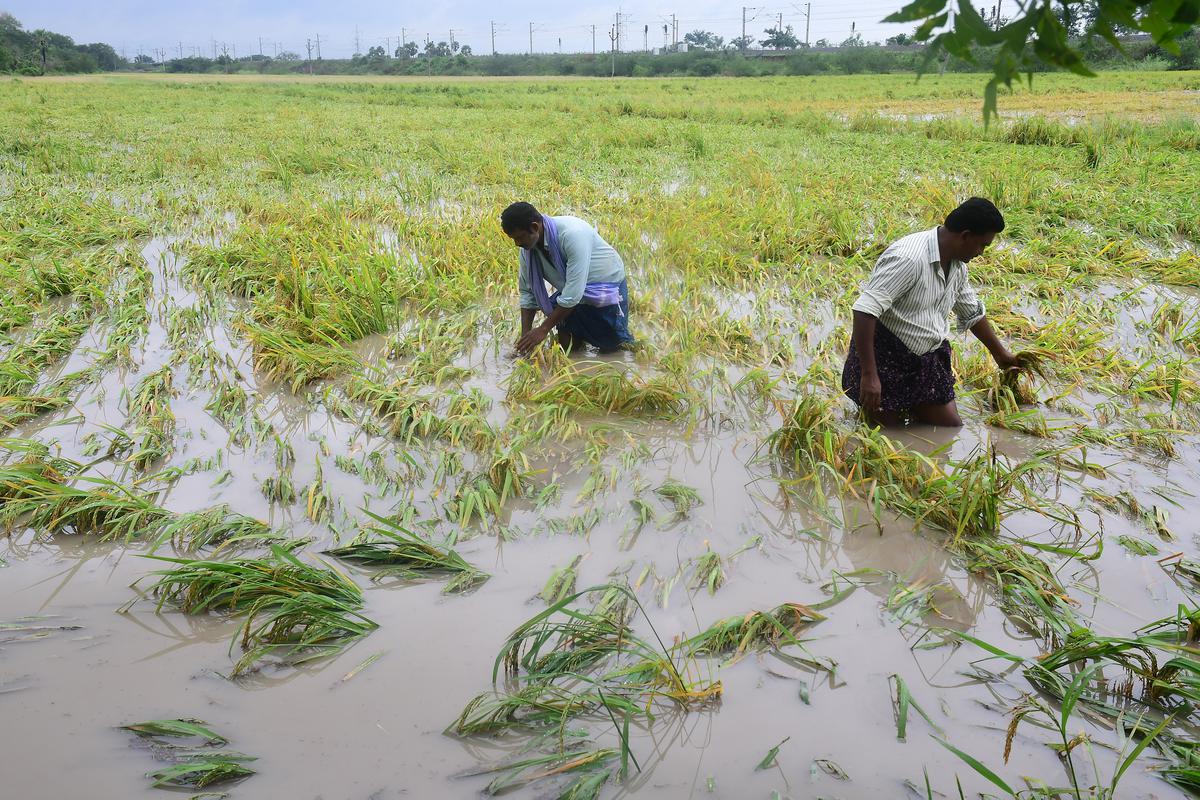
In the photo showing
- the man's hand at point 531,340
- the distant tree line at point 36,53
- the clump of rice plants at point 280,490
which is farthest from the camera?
the distant tree line at point 36,53

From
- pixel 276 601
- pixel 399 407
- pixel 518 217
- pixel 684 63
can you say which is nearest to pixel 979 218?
pixel 518 217

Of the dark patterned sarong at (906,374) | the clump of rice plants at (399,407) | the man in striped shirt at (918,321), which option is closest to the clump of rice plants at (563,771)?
the clump of rice plants at (399,407)

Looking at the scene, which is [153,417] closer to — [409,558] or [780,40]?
[409,558]

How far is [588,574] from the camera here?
2.52 meters

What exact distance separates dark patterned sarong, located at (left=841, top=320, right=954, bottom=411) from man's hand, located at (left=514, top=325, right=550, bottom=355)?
1.56 meters

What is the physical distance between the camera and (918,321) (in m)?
3.23

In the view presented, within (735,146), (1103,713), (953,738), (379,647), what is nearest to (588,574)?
(379,647)

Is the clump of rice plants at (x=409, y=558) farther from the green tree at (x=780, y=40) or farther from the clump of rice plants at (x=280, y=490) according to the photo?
the green tree at (x=780, y=40)

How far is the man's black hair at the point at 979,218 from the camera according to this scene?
Result: 9.36 feet

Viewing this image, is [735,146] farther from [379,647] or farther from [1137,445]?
[379,647]

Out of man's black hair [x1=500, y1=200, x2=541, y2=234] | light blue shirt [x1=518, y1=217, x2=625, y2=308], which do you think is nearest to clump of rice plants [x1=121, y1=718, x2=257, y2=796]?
man's black hair [x1=500, y1=200, x2=541, y2=234]

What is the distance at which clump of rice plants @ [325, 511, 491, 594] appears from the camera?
247cm

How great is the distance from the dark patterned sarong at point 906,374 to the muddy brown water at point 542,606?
401 millimetres

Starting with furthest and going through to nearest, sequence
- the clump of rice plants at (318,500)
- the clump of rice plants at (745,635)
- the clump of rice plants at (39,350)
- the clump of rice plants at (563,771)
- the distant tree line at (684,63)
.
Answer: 1. the distant tree line at (684,63)
2. the clump of rice plants at (39,350)
3. the clump of rice plants at (318,500)
4. the clump of rice plants at (745,635)
5. the clump of rice plants at (563,771)
